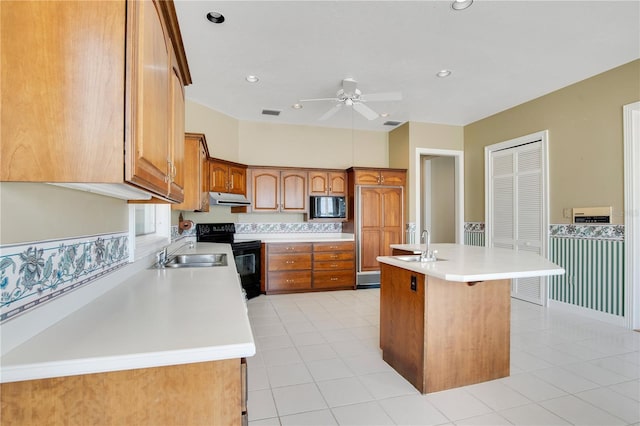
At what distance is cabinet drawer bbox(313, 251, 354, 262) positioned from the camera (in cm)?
488

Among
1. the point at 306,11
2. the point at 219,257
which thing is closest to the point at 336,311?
the point at 219,257

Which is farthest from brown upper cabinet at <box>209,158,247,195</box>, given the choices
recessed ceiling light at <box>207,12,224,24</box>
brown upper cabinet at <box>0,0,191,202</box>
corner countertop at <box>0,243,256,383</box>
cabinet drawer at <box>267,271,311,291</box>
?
brown upper cabinet at <box>0,0,191,202</box>

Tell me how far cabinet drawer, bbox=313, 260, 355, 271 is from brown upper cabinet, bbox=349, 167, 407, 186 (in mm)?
1297

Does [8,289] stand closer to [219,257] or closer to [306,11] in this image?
[219,257]

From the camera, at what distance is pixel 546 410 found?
1.89 meters

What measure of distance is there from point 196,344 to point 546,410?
2176 mm

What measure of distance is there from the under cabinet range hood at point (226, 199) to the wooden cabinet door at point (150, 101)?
9.16ft

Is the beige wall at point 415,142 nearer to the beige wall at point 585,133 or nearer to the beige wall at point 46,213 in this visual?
the beige wall at point 585,133

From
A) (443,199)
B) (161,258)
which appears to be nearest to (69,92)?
(161,258)

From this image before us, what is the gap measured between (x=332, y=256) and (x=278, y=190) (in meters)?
1.37

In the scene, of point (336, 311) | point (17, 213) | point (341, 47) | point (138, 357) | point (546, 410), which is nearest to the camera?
point (138, 357)

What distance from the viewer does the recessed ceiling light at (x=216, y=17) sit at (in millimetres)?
2465

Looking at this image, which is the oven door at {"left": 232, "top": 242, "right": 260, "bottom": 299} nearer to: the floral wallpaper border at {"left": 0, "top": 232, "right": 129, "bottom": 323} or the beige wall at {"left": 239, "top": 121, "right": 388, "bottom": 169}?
the beige wall at {"left": 239, "top": 121, "right": 388, "bottom": 169}

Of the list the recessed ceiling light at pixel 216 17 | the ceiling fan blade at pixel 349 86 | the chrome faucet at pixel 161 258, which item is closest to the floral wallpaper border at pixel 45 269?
the chrome faucet at pixel 161 258
